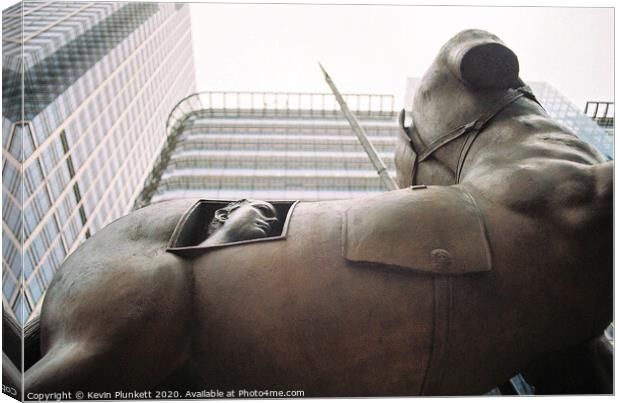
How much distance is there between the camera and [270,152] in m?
27.8

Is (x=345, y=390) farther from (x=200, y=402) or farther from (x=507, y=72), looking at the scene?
(x=507, y=72)

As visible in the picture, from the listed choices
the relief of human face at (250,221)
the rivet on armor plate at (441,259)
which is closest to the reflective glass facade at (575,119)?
the rivet on armor plate at (441,259)

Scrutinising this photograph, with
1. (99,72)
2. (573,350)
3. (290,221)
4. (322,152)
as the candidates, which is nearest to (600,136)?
(573,350)

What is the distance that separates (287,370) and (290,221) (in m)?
0.83

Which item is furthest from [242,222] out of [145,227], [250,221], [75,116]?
[75,116]

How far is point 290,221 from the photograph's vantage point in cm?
321

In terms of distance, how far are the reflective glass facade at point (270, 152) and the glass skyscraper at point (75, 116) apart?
2.94 metres

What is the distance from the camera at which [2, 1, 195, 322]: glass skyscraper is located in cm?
409

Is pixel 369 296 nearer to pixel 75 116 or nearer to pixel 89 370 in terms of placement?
pixel 89 370

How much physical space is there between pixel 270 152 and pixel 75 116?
10698mm

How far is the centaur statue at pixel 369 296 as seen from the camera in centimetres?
286

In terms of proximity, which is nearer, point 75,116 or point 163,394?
point 163,394

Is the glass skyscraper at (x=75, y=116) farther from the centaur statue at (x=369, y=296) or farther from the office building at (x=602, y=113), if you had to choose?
the office building at (x=602, y=113)

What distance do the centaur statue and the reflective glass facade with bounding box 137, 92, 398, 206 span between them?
68.7 ft
